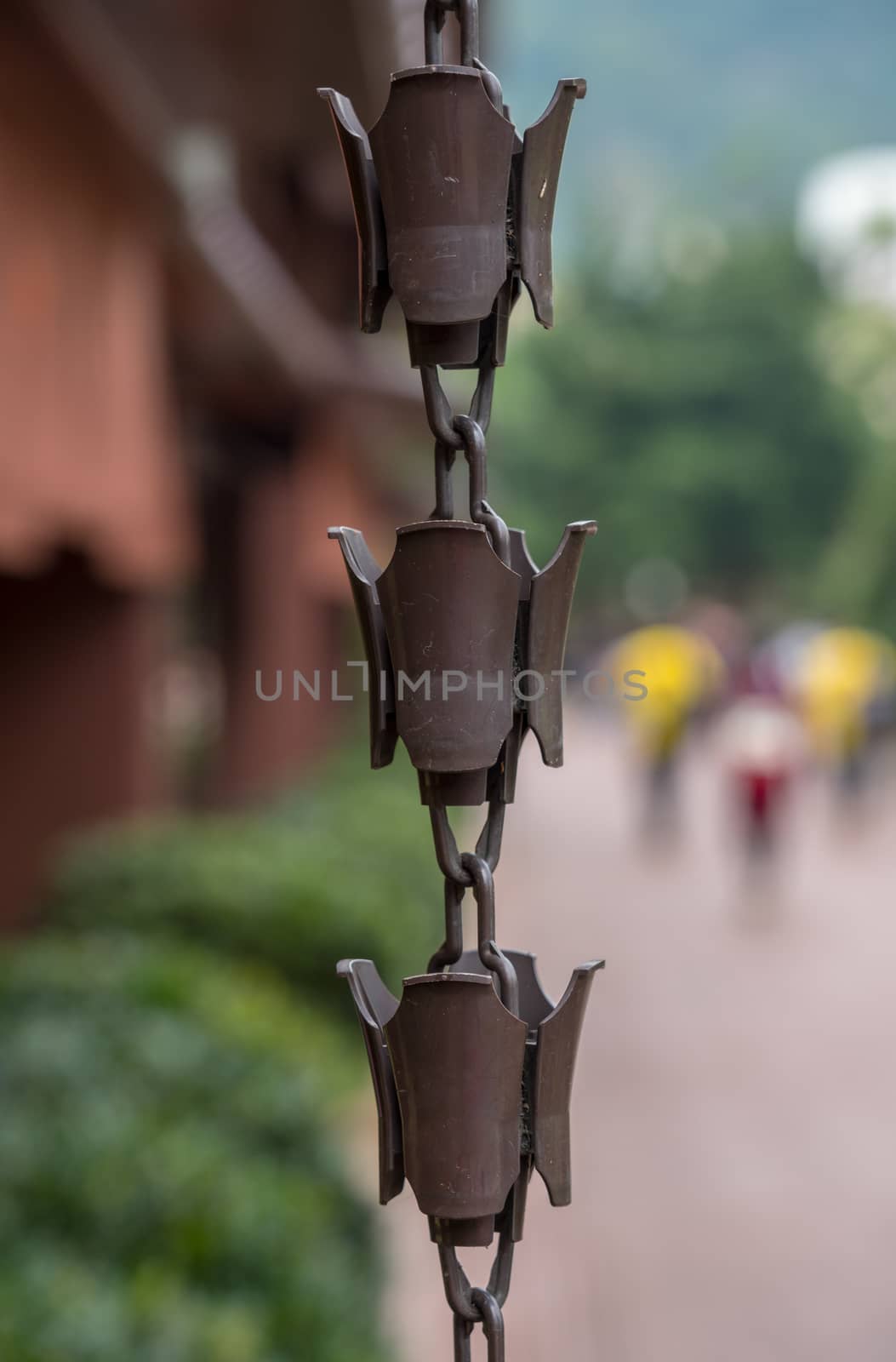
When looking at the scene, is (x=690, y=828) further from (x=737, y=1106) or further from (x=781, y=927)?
(x=737, y=1106)

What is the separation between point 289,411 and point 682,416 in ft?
51.8

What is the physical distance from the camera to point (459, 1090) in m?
0.81

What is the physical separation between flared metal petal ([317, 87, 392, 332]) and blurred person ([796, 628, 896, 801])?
1054 cm

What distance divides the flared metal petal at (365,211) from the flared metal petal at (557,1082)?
44 centimetres

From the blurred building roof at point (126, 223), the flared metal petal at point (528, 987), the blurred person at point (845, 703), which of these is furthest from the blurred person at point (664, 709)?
the flared metal petal at point (528, 987)

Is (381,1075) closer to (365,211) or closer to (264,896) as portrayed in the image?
(365,211)

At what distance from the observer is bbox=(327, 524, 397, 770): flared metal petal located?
0.84m

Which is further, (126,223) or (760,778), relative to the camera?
(760,778)

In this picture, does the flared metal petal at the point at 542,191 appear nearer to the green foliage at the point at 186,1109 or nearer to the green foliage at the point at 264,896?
the green foliage at the point at 186,1109

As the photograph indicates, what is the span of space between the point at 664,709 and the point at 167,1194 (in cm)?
692

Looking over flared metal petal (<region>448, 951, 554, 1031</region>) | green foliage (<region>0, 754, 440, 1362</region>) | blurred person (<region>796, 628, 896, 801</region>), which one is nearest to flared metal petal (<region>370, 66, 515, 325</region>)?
flared metal petal (<region>448, 951, 554, 1031</region>)

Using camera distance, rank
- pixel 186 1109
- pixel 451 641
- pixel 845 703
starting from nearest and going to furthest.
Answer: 1. pixel 451 641
2. pixel 186 1109
3. pixel 845 703

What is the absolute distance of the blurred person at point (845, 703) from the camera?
10977 mm

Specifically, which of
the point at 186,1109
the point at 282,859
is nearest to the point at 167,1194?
the point at 186,1109
